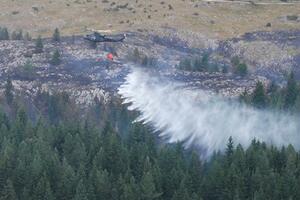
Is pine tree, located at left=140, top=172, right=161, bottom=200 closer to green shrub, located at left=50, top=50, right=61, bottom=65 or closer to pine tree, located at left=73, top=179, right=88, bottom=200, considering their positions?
pine tree, located at left=73, top=179, right=88, bottom=200

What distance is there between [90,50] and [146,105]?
31141 mm

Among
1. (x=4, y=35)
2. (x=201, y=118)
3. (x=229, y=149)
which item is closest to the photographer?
(x=229, y=149)

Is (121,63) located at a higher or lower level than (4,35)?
lower

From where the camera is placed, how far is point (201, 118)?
13062 cm

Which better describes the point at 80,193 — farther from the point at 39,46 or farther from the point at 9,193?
the point at 39,46

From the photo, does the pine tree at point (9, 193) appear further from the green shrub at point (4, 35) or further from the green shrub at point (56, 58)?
the green shrub at point (4, 35)

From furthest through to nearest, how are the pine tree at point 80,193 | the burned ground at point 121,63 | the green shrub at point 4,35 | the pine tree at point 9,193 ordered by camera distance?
the green shrub at point 4,35 → the burned ground at point 121,63 → the pine tree at point 9,193 → the pine tree at point 80,193

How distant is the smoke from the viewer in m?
122

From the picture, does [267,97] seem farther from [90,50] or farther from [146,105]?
[90,50]

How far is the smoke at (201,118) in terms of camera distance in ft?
402

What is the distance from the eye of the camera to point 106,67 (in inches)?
6112

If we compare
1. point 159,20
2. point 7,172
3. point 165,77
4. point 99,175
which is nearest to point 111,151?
point 99,175

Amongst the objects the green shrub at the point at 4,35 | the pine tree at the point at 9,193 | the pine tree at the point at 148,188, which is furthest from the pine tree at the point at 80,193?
the green shrub at the point at 4,35

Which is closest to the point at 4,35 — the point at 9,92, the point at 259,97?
the point at 9,92
